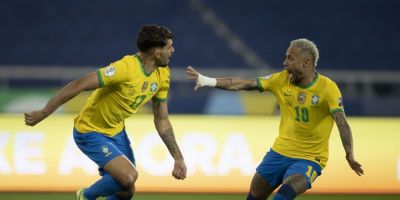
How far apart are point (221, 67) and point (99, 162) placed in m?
12.2

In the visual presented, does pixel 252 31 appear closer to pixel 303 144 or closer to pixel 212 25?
pixel 212 25

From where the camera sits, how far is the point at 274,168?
7027 millimetres

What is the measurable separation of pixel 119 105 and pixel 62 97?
23.8 inches

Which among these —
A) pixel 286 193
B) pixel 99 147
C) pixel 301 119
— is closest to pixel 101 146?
pixel 99 147

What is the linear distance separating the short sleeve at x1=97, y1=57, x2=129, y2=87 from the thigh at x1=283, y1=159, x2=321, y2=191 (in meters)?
1.61

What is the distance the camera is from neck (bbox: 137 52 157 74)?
690 cm

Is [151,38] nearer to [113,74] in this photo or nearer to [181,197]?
[113,74]

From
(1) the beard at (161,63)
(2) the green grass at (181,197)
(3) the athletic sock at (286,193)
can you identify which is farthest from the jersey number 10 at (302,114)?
(2) the green grass at (181,197)

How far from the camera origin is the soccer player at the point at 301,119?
6926 mm

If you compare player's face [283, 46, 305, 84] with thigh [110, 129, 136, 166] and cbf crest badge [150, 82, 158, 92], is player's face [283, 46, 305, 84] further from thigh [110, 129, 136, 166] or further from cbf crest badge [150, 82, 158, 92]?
thigh [110, 129, 136, 166]

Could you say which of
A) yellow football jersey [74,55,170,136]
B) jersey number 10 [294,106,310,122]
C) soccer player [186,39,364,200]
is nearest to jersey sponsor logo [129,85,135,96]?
yellow football jersey [74,55,170,136]

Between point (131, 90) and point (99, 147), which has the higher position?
point (131, 90)

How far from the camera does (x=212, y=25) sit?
65.3 feet

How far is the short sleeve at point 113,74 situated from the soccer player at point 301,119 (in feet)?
2.19
